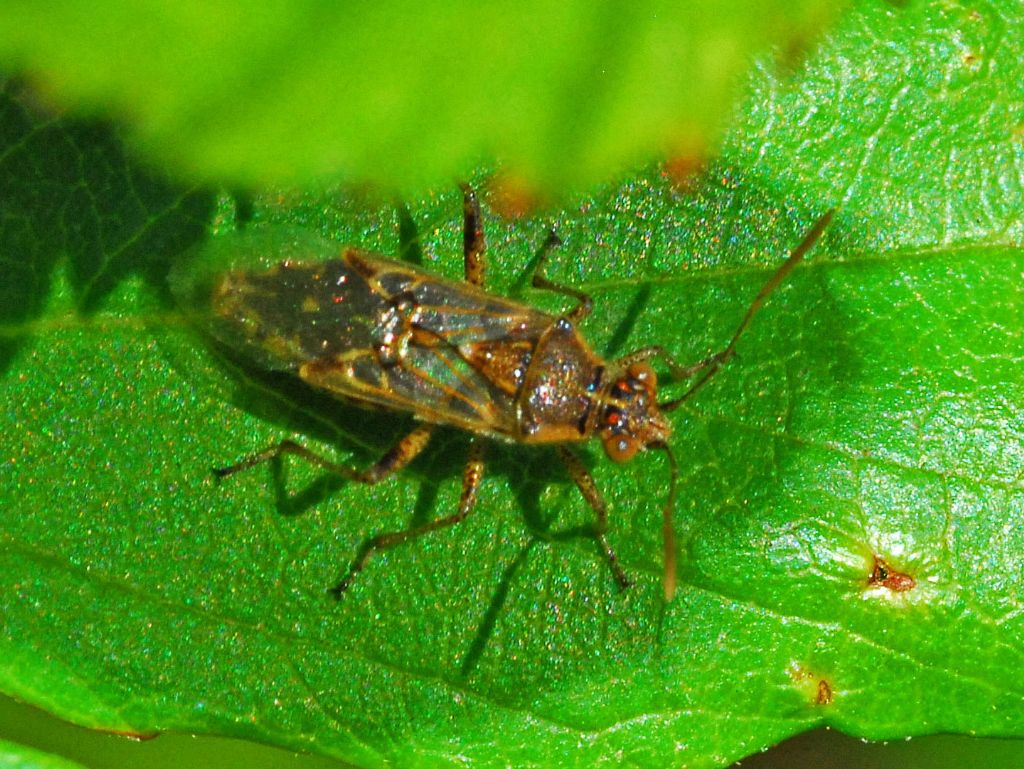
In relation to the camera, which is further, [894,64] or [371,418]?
[371,418]

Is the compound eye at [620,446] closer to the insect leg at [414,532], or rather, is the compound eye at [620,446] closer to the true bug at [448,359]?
the true bug at [448,359]

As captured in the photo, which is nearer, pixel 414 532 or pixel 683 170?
pixel 683 170

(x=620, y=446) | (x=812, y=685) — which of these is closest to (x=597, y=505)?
(x=620, y=446)

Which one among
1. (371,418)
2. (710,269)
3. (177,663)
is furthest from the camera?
(371,418)

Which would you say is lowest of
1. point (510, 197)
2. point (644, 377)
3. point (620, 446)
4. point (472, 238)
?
point (620, 446)

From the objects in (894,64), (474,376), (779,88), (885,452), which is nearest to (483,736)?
(474,376)

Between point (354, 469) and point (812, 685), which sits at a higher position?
point (354, 469)

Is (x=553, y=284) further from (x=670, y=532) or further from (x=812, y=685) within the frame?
(x=812, y=685)

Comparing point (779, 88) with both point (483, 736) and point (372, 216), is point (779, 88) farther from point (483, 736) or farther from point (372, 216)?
point (483, 736)
